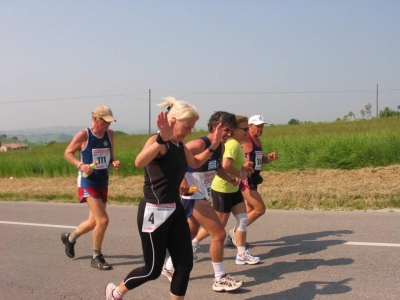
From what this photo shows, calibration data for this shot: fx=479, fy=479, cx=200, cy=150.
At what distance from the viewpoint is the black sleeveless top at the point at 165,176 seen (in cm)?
385

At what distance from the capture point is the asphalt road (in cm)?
480

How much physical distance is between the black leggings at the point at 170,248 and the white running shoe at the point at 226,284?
0.92 metres

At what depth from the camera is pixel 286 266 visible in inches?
219

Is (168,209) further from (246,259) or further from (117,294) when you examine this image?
(246,259)

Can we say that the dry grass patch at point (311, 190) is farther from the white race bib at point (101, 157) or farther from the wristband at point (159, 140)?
the wristband at point (159, 140)

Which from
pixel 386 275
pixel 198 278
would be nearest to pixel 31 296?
pixel 198 278

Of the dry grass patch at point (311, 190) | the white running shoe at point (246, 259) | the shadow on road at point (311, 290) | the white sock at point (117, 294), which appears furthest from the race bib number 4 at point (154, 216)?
the dry grass patch at point (311, 190)

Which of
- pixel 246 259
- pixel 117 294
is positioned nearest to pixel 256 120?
pixel 246 259

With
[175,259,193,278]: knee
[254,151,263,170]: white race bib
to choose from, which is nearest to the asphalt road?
[175,259,193,278]: knee

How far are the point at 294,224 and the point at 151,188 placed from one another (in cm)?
432

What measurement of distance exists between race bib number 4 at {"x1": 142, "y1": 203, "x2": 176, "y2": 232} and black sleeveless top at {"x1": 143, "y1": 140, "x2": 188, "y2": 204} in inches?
1.7

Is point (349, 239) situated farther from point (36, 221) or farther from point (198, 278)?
point (36, 221)

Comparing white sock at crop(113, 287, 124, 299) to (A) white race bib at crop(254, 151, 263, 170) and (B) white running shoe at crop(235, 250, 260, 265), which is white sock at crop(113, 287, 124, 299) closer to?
(B) white running shoe at crop(235, 250, 260, 265)

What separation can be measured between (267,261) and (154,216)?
2.43 meters
